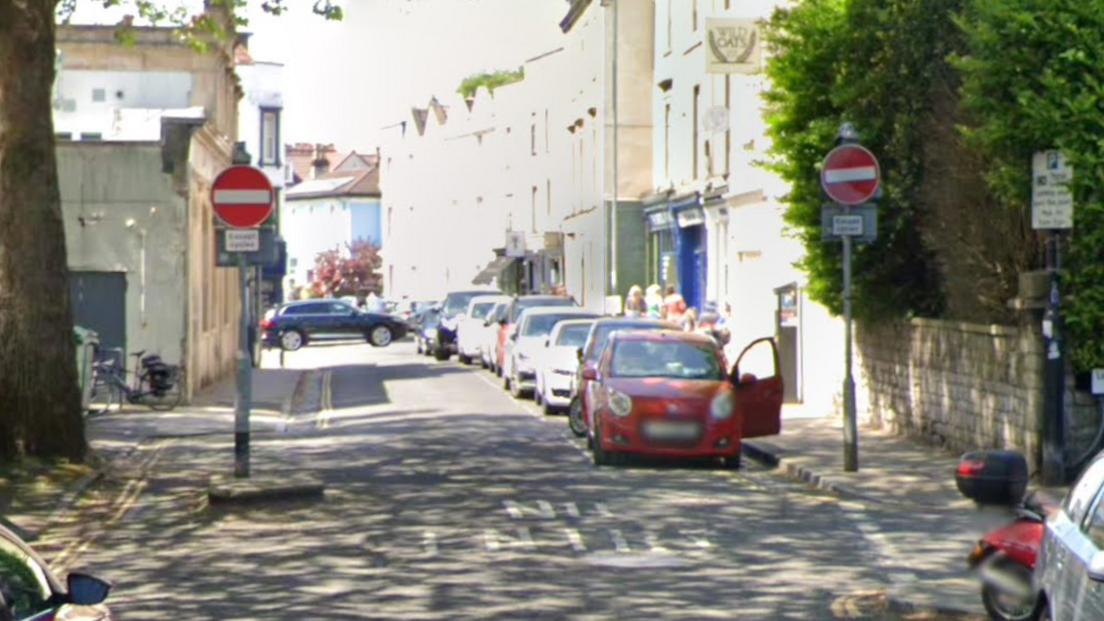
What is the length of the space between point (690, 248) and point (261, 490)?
3119 cm

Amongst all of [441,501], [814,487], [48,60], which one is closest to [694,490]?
[814,487]

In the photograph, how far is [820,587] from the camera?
1305cm

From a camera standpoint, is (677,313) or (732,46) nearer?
(732,46)

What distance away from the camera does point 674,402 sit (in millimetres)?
21719

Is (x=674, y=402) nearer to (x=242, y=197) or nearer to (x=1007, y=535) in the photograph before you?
(x=242, y=197)

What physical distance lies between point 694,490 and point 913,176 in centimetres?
658

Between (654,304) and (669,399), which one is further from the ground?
(654,304)

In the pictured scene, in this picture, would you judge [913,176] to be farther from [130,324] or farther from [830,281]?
[130,324]

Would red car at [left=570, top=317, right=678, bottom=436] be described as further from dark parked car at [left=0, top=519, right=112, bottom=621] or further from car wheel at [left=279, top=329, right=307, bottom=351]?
car wheel at [left=279, top=329, right=307, bottom=351]

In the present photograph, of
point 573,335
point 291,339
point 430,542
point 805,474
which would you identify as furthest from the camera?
point 291,339

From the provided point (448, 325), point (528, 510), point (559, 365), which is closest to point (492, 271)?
point (448, 325)

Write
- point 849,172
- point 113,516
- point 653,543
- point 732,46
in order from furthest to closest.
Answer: point 732,46 → point 849,172 → point 113,516 → point 653,543

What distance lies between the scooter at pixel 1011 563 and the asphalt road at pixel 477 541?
4.44 ft

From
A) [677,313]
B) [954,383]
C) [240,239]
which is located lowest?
[954,383]
